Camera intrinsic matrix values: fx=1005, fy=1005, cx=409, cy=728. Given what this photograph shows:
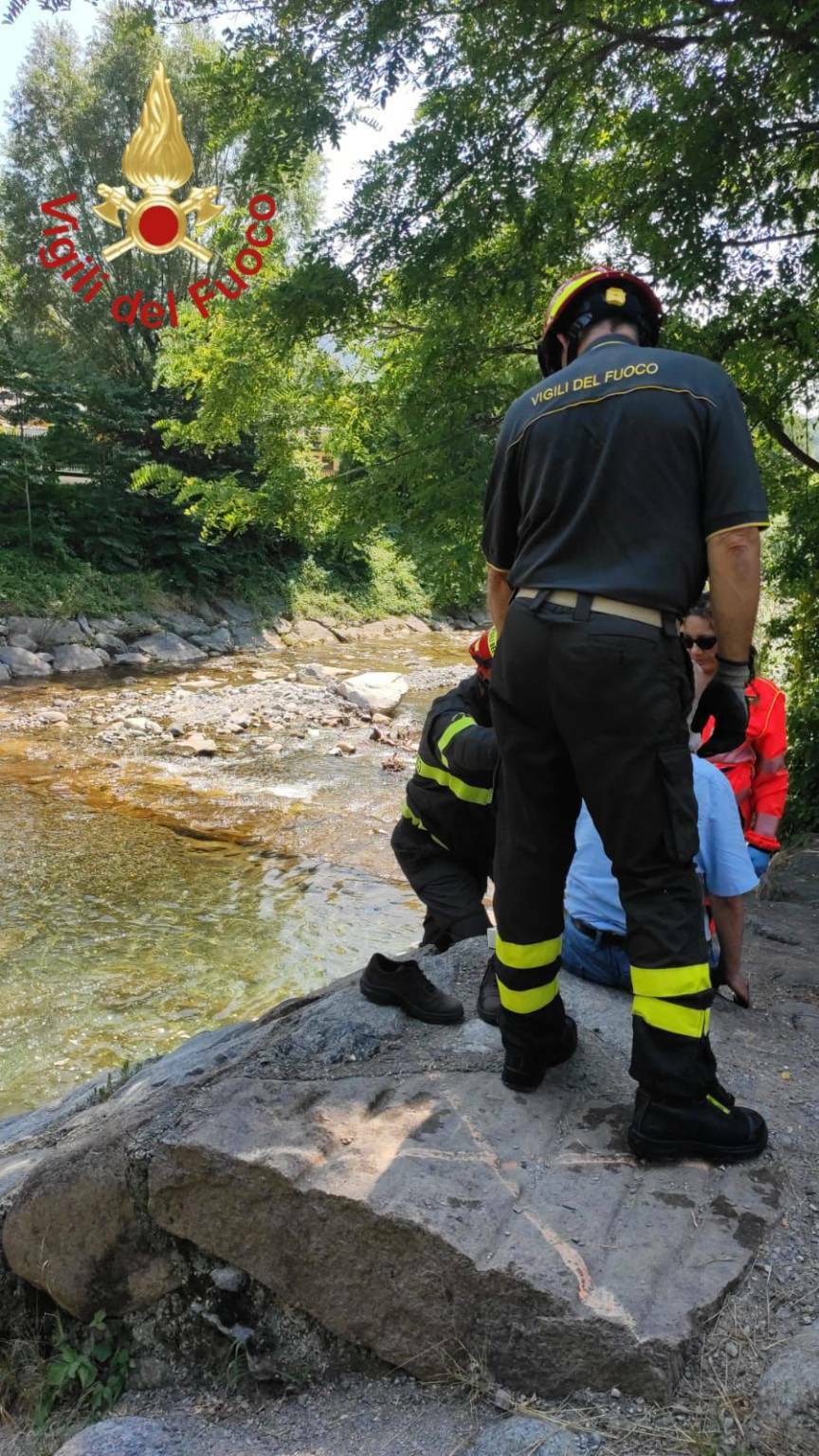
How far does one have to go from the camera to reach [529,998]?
2.56 meters

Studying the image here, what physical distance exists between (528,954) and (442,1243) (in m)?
0.71

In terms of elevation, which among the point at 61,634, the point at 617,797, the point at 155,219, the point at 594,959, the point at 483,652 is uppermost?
the point at 155,219

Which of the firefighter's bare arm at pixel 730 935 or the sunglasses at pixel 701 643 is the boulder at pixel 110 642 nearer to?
the sunglasses at pixel 701 643

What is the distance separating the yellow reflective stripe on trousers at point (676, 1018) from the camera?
7.57 ft

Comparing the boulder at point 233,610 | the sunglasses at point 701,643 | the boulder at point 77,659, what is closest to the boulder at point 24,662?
the boulder at point 77,659

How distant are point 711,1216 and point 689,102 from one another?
5.49 meters

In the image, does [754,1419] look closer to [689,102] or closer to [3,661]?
[689,102]

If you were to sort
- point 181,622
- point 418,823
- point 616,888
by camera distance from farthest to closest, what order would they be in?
point 181,622 → point 418,823 → point 616,888

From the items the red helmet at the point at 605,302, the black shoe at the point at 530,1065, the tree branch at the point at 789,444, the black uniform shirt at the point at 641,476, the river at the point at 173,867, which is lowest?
the river at the point at 173,867

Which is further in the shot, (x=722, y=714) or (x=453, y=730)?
(x=453, y=730)

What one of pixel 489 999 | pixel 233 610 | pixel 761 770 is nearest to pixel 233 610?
pixel 233 610

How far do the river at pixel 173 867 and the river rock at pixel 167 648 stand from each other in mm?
3044

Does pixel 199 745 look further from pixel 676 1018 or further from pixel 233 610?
pixel 676 1018

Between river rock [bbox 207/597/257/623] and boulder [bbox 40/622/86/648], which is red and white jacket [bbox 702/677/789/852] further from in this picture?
river rock [bbox 207/597/257/623]
